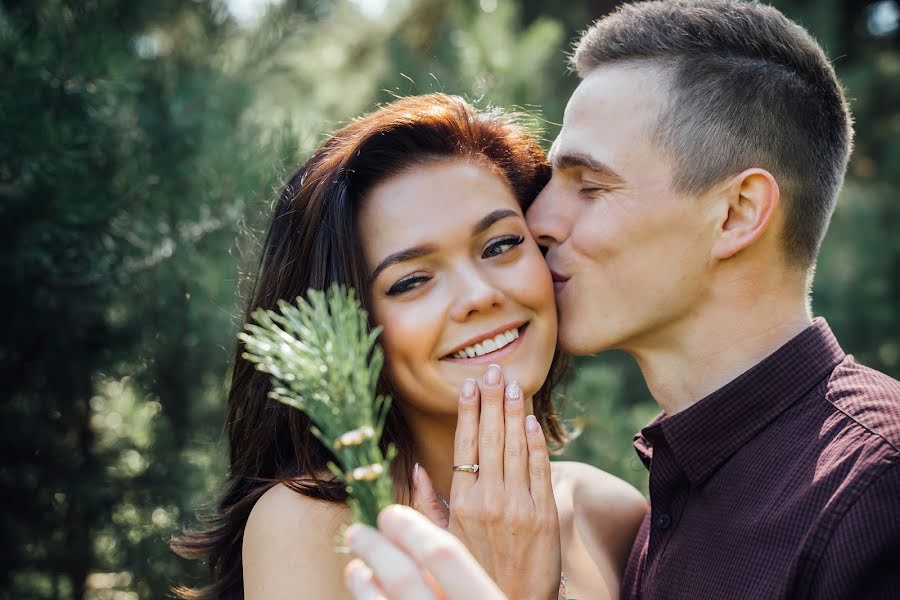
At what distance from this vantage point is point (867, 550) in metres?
1.77

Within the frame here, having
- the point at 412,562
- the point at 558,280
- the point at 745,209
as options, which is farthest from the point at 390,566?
the point at 745,209

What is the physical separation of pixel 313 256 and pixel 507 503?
90 centimetres

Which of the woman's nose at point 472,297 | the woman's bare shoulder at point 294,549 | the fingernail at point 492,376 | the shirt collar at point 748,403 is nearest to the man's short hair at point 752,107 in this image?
the shirt collar at point 748,403

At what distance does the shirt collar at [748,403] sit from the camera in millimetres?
2193

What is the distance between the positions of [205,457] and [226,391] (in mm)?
269

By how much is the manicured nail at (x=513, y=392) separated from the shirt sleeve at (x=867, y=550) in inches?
29.2

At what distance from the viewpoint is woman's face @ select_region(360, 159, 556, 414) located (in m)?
2.30

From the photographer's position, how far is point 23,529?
2.70m

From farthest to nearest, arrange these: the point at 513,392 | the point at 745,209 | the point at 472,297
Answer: the point at 745,209, the point at 472,297, the point at 513,392

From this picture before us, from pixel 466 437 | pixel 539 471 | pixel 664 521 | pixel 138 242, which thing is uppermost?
pixel 138 242

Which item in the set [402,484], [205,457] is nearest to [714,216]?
[402,484]

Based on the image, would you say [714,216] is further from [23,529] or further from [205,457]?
[23,529]

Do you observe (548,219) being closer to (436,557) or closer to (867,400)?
(867,400)

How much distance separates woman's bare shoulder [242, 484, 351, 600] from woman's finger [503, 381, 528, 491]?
0.47 meters
